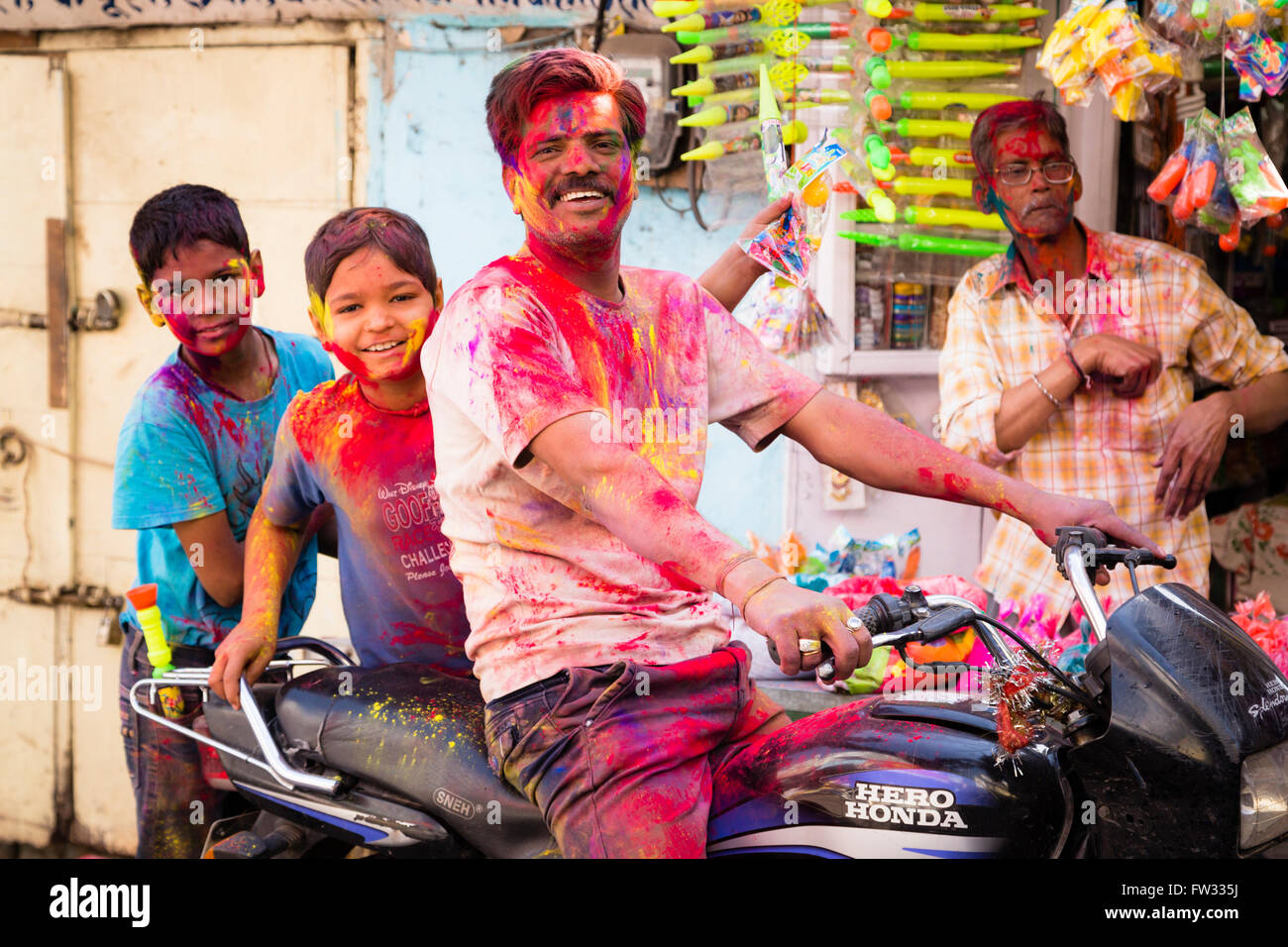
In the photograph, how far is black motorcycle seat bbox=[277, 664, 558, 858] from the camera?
222 cm

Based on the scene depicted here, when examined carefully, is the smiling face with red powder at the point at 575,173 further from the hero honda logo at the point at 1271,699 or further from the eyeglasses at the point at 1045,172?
the eyeglasses at the point at 1045,172

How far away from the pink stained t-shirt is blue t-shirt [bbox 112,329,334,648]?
3.09 feet

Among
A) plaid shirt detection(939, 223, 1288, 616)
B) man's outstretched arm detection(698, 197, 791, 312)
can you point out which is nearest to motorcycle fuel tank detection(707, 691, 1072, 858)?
man's outstretched arm detection(698, 197, 791, 312)

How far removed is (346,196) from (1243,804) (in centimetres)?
389

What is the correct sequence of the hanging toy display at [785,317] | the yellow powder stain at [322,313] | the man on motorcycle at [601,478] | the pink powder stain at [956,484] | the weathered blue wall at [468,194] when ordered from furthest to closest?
the weathered blue wall at [468,194] < the hanging toy display at [785,317] < the yellow powder stain at [322,313] < the pink powder stain at [956,484] < the man on motorcycle at [601,478]

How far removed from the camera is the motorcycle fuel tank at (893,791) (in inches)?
75.1

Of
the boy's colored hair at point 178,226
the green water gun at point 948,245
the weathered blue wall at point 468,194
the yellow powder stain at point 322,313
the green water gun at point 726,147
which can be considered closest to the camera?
the yellow powder stain at point 322,313

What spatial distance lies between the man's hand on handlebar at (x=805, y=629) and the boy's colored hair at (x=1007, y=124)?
222 cm

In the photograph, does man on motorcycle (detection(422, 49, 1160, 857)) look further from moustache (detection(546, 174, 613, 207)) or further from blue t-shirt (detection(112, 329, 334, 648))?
blue t-shirt (detection(112, 329, 334, 648))

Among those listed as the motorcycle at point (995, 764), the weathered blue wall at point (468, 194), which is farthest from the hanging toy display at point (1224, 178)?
the weathered blue wall at point (468, 194)

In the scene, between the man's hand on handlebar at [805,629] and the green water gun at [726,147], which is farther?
the green water gun at [726,147]

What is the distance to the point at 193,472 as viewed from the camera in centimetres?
294

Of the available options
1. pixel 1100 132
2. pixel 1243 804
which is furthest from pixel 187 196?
pixel 1100 132

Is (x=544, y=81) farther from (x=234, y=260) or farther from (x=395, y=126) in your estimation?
(x=395, y=126)
